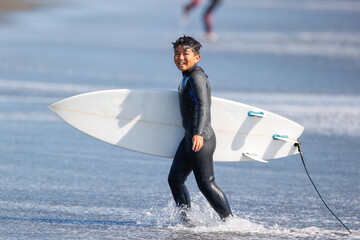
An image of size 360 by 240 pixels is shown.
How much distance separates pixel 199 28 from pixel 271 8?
9.79 meters

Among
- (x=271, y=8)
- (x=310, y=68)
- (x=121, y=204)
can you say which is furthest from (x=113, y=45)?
(x=271, y=8)

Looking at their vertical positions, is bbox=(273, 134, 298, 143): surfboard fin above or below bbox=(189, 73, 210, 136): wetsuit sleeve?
below

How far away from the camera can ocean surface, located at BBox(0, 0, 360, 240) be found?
589 cm

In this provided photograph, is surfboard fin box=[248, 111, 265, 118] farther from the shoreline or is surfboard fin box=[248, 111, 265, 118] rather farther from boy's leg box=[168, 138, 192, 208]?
the shoreline

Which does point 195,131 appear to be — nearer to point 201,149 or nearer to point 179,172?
point 201,149

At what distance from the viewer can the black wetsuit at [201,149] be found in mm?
5473

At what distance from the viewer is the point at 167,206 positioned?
6.31 meters

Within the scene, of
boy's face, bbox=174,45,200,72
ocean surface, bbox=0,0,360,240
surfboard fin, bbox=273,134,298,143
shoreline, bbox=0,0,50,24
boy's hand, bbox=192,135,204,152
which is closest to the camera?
boy's hand, bbox=192,135,204,152

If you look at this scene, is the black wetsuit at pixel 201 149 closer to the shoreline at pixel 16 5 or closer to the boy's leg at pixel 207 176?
the boy's leg at pixel 207 176

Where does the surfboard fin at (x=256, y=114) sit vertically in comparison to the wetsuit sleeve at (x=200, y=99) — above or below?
below

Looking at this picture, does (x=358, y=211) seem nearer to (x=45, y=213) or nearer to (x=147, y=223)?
(x=147, y=223)

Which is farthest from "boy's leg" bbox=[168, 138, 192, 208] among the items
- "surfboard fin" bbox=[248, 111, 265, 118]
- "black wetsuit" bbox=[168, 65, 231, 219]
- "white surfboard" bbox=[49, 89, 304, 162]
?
"surfboard fin" bbox=[248, 111, 265, 118]

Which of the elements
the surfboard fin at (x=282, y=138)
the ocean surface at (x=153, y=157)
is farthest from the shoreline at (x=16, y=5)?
the surfboard fin at (x=282, y=138)

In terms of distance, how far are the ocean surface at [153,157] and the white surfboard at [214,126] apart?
50 centimetres
